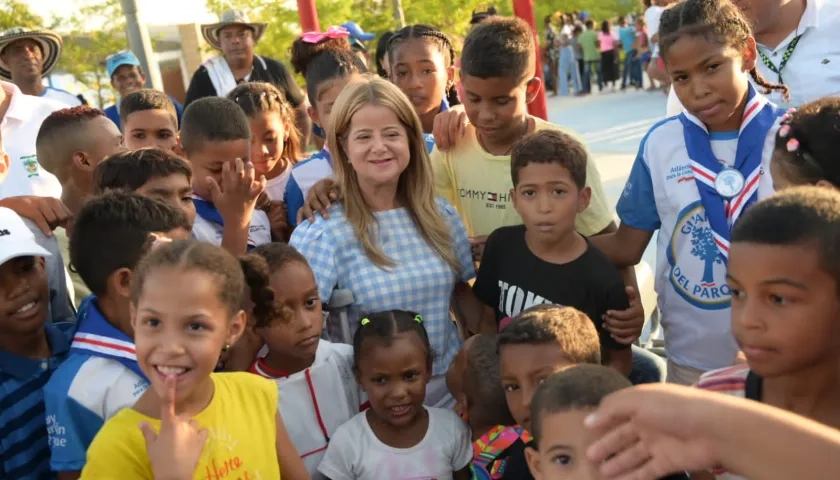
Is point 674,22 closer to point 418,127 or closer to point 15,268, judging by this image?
point 418,127

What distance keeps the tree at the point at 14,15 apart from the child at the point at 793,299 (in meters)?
13.8

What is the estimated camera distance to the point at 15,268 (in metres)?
2.55

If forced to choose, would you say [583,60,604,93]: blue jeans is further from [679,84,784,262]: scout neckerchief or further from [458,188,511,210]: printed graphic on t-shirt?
[679,84,784,262]: scout neckerchief

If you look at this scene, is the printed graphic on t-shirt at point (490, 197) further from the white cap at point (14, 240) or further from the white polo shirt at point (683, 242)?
the white cap at point (14, 240)

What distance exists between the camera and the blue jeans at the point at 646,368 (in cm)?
314

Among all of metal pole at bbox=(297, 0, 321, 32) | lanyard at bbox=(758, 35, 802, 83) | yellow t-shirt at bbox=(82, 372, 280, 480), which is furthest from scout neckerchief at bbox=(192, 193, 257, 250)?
metal pole at bbox=(297, 0, 321, 32)

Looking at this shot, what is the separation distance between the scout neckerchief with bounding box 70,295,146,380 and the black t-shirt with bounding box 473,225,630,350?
4.17 ft

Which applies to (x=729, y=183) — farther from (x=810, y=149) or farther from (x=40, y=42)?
(x=40, y=42)

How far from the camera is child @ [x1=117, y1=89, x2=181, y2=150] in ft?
13.8

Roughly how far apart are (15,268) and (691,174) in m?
2.25

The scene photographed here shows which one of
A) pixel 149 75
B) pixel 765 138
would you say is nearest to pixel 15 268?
pixel 765 138

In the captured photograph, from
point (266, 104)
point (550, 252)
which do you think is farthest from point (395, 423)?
point (266, 104)

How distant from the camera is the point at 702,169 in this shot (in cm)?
286

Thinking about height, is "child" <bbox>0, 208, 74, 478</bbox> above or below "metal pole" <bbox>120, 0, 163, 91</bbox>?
below
